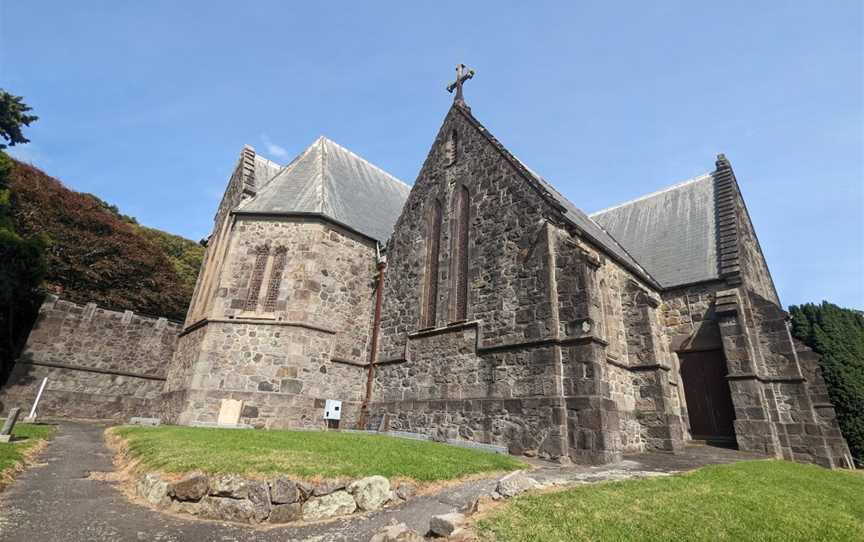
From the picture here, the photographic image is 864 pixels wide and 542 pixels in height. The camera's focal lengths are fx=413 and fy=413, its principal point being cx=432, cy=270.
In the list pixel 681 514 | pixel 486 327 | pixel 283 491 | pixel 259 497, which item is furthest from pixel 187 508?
pixel 486 327

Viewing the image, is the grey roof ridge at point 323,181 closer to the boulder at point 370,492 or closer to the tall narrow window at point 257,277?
the tall narrow window at point 257,277

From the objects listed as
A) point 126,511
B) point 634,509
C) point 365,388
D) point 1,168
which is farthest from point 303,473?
point 1,168

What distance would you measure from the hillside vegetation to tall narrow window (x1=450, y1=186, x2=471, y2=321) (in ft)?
84.4

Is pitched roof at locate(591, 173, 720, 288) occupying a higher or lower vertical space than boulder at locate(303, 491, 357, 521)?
higher

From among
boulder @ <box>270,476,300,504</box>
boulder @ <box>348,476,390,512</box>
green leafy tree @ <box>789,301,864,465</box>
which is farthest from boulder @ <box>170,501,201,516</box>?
green leafy tree @ <box>789,301,864,465</box>

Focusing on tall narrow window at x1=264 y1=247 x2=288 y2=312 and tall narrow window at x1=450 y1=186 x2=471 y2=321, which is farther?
tall narrow window at x1=264 y1=247 x2=288 y2=312

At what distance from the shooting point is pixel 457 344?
13164mm

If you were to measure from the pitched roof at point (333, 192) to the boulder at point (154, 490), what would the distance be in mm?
11934

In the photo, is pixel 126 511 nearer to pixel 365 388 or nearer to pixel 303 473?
pixel 303 473

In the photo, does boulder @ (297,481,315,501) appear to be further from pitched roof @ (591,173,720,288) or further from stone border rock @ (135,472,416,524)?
pitched roof @ (591,173,720,288)

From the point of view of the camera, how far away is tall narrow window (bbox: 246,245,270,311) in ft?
51.7

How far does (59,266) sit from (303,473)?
100 feet

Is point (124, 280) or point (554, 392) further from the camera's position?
point (124, 280)

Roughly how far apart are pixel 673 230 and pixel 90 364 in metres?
29.4
